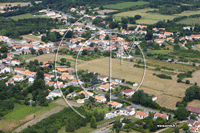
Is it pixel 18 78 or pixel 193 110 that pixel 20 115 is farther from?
pixel 193 110

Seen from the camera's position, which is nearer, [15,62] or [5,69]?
[5,69]

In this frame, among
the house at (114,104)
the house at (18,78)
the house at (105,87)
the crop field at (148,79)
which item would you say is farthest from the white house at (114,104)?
the house at (18,78)

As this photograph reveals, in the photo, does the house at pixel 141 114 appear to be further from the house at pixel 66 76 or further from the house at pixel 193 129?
the house at pixel 66 76

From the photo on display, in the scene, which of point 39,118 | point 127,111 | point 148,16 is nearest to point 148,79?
point 127,111

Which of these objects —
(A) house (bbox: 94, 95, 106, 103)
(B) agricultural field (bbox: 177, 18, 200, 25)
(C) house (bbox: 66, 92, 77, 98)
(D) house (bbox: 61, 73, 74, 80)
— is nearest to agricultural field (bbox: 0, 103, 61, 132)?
(C) house (bbox: 66, 92, 77, 98)

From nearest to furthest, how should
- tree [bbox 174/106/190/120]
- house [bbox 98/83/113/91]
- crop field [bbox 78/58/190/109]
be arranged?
1. tree [bbox 174/106/190/120]
2. crop field [bbox 78/58/190/109]
3. house [bbox 98/83/113/91]

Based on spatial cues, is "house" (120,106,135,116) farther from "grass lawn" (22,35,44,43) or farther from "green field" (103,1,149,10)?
"green field" (103,1,149,10)
